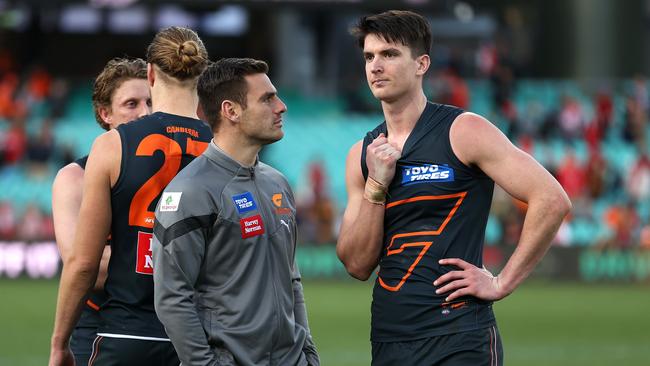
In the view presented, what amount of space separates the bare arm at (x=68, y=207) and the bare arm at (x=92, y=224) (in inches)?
8.8

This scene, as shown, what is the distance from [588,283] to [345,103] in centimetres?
849

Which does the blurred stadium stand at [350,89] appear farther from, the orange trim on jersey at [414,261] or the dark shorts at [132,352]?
the dark shorts at [132,352]

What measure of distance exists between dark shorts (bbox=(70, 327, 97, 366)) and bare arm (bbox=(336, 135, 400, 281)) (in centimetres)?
126

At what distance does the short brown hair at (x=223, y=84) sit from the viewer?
522cm

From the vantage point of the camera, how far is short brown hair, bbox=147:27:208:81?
17.9ft

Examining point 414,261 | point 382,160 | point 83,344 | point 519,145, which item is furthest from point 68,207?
point 519,145

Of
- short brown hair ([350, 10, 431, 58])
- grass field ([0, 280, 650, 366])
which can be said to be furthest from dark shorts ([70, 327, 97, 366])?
grass field ([0, 280, 650, 366])

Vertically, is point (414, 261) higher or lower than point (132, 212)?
lower

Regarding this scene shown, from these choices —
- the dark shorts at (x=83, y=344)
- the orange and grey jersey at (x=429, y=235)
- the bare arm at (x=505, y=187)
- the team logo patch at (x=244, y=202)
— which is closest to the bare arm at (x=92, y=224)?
the dark shorts at (x=83, y=344)

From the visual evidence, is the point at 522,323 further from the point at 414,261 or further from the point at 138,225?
the point at 138,225

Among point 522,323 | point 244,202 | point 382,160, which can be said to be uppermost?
point 382,160

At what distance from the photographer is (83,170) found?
5.78 m

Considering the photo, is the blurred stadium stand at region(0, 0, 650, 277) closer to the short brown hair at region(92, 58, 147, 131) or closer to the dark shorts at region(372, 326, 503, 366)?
the short brown hair at region(92, 58, 147, 131)

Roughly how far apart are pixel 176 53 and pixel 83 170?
2.61 feet
